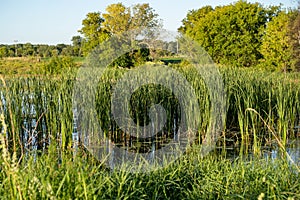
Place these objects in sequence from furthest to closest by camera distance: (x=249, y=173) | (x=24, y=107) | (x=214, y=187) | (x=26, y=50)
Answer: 1. (x=26, y=50)
2. (x=24, y=107)
3. (x=249, y=173)
4. (x=214, y=187)

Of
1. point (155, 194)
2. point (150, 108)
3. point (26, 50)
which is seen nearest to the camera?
point (155, 194)

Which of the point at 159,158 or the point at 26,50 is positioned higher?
the point at 26,50

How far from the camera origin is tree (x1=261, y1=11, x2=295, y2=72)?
1486cm

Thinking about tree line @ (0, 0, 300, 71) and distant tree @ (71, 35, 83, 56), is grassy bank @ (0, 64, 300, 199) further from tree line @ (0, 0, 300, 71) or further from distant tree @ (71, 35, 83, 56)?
distant tree @ (71, 35, 83, 56)

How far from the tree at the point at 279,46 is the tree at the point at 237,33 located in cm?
137

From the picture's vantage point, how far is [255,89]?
20.4ft

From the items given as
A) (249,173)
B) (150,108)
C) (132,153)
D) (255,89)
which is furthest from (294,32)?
(249,173)

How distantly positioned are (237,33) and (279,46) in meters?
3.33

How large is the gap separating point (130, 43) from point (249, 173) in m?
10.7

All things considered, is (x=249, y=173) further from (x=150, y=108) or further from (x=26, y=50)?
(x=26, y=50)

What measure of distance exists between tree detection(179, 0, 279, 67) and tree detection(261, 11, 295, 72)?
1.37 metres

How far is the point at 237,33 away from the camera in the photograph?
18.3 metres

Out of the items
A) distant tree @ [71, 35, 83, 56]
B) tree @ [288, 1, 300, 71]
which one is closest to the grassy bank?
tree @ [288, 1, 300, 71]

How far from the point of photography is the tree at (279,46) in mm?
14859
